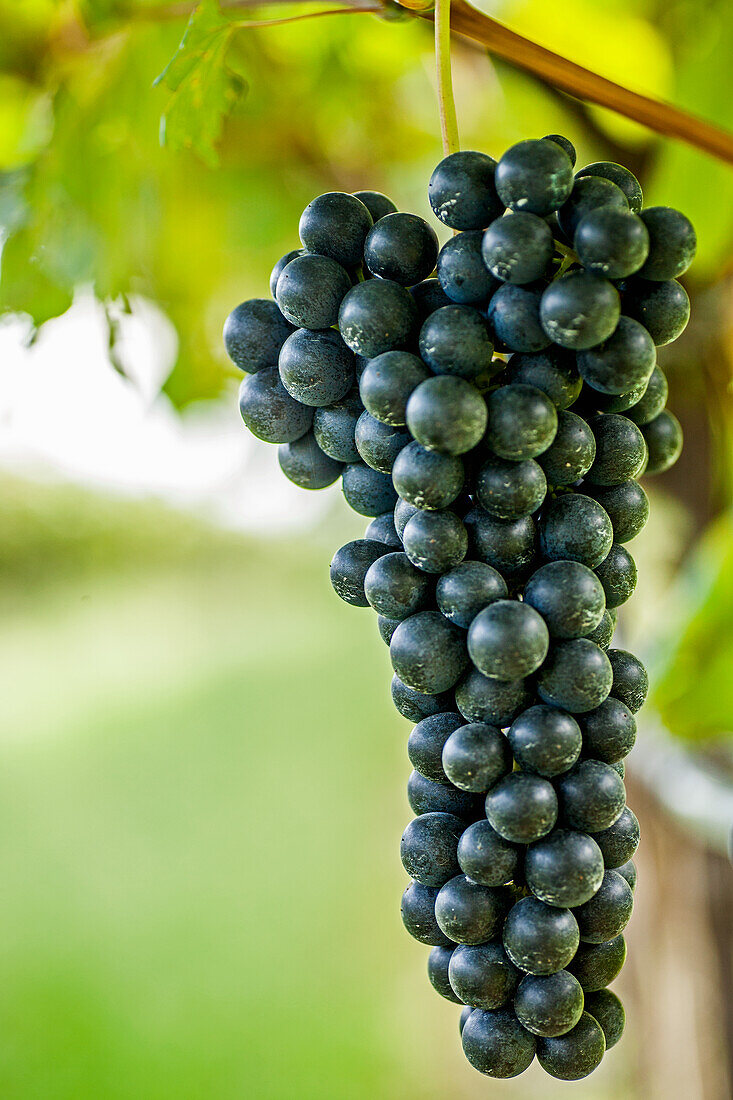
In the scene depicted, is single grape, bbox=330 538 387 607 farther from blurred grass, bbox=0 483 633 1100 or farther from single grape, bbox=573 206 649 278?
blurred grass, bbox=0 483 633 1100

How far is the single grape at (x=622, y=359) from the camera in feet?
1.01

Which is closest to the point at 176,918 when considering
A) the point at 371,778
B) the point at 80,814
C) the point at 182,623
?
the point at 80,814

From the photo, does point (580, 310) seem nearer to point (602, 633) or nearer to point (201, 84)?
point (602, 633)

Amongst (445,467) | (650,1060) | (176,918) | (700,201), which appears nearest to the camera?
(445,467)

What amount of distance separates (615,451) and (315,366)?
123mm

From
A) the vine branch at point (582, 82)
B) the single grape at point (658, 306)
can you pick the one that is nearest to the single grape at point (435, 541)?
the single grape at point (658, 306)

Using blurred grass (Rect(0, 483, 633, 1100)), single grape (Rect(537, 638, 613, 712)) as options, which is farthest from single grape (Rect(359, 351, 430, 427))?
blurred grass (Rect(0, 483, 633, 1100))

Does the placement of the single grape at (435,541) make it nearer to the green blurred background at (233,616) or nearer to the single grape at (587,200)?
the single grape at (587,200)

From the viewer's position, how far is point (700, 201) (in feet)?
2.31

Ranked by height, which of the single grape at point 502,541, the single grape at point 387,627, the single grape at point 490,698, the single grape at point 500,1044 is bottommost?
the single grape at point 500,1044

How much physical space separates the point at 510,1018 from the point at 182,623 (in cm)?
263

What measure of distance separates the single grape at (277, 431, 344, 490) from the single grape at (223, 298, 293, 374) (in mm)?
37

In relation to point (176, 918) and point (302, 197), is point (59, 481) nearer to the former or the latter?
point (176, 918)

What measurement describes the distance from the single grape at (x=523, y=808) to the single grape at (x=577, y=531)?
84 mm
